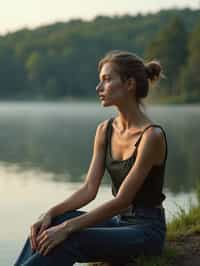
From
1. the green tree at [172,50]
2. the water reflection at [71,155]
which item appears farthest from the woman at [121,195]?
the green tree at [172,50]

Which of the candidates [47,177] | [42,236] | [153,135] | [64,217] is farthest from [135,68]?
[47,177]

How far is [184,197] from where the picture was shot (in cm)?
842

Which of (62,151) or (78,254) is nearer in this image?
(78,254)

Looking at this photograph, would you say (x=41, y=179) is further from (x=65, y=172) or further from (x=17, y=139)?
(x=17, y=139)

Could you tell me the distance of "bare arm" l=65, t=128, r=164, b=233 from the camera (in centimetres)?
353

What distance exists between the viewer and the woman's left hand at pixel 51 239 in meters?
3.33

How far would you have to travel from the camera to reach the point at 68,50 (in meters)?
93.3

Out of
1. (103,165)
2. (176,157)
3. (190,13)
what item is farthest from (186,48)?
(103,165)

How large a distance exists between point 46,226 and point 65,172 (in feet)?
27.2

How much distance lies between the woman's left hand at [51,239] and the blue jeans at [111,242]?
0.02m

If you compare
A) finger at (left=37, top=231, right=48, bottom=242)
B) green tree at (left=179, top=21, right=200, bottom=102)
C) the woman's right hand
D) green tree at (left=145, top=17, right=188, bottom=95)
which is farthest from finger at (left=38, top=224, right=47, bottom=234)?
Answer: green tree at (left=145, top=17, right=188, bottom=95)

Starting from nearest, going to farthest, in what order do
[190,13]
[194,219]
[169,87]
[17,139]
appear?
[194,219]
[17,139]
[169,87]
[190,13]

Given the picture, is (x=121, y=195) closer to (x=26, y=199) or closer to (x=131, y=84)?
(x=131, y=84)

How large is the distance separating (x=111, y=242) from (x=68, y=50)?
90.6 metres
